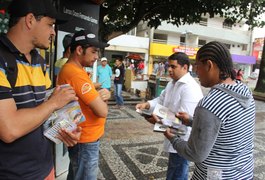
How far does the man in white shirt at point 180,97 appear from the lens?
2699 millimetres

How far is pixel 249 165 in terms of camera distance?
169 cm

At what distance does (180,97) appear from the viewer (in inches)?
109

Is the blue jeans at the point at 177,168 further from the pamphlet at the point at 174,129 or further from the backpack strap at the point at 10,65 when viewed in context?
the backpack strap at the point at 10,65

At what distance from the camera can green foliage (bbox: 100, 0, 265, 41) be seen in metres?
5.51

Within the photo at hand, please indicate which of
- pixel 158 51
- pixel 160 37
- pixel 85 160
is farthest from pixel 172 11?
pixel 160 37

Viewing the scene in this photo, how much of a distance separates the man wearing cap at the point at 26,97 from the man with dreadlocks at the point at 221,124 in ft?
2.85

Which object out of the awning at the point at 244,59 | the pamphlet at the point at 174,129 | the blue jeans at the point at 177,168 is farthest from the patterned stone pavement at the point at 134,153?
the awning at the point at 244,59

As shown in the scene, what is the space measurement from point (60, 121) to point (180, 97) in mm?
1557

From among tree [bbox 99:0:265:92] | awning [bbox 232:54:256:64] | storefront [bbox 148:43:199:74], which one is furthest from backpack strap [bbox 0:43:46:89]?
awning [bbox 232:54:256:64]

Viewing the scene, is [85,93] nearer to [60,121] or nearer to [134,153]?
[60,121]

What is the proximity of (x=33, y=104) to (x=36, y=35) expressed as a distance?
0.45 meters

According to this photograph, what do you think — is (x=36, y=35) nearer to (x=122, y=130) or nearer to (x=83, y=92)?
(x=83, y=92)

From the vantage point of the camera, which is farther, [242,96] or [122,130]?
[122,130]

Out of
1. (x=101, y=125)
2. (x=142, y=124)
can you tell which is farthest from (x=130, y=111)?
(x=101, y=125)
